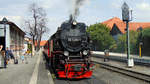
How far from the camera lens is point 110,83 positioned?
357 inches

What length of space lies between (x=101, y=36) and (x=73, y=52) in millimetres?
35504

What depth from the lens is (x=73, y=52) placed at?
10211 millimetres

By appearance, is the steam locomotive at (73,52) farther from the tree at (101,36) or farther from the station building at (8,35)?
the tree at (101,36)

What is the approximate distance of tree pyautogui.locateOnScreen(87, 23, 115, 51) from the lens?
42.6 m

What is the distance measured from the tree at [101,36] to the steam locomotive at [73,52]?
104 feet

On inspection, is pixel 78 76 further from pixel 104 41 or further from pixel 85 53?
pixel 104 41

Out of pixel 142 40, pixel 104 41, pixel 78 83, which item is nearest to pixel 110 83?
pixel 78 83

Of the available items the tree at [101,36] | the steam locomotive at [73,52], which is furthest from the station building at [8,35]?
the tree at [101,36]

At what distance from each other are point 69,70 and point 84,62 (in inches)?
37.3

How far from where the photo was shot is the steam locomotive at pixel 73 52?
32.0ft

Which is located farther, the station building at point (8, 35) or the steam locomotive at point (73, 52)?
the station building at point (8, 35)

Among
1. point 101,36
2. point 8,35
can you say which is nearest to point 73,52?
point 8,35

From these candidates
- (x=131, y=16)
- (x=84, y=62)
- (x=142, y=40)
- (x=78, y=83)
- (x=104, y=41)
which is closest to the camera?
(x=78, y=83)

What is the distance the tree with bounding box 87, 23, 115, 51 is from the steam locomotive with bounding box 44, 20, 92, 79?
31.8m
